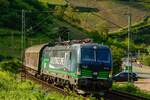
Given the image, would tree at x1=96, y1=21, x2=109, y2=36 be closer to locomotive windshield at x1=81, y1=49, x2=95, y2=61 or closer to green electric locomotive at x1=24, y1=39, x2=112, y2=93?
green electric locomotive at x1=24, y1=39, x2=112, y2=93

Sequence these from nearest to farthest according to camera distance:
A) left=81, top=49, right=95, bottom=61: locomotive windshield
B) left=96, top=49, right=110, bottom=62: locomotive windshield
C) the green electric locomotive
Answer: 1. the green electric locomotive
2. left=81, top=49, right=95, bottom=61: locomotive windshield
3. left=96, top=49, right=110, bottom=62: locomotive windshield

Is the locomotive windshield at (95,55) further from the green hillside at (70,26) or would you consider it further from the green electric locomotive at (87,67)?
the green hillside at (70,26)

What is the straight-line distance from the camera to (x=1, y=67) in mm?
57250

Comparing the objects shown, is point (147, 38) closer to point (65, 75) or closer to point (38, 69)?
point (38, 69)

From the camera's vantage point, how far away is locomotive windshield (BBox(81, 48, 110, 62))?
3125 cm

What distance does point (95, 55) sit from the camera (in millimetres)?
31438

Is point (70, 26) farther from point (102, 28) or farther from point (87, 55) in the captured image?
point (87, 55)

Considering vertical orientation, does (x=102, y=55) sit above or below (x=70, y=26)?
below

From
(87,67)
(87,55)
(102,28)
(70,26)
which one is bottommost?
(87,67)

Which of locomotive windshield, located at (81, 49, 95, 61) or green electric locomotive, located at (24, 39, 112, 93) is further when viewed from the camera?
locomotive windshield, located at (81, 49, 95, 61)

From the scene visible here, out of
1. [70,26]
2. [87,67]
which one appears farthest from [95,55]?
[70,26]

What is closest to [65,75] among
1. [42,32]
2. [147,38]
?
[42,32]

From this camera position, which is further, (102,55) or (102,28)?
(102,28)

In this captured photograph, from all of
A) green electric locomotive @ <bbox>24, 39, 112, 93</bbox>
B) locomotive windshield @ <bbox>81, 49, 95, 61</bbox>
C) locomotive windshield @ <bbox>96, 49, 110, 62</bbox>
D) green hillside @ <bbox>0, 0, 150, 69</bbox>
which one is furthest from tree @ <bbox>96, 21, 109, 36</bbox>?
locomotive windshield @ <bbox>81, 49, 95, 61</bbox>
